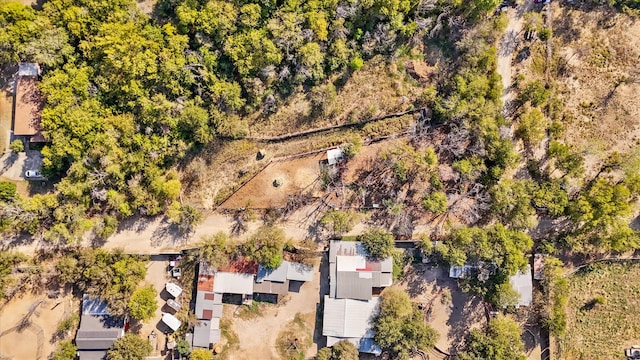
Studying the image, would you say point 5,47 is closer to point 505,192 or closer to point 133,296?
point 133,296

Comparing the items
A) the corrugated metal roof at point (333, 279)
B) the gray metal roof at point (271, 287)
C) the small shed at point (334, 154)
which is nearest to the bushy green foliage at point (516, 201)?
the small shed at point (334, 154)

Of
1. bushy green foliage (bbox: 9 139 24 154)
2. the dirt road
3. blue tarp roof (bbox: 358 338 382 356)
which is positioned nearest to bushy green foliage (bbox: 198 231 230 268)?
blue tarp roof (bbox: 358 338 382 356)

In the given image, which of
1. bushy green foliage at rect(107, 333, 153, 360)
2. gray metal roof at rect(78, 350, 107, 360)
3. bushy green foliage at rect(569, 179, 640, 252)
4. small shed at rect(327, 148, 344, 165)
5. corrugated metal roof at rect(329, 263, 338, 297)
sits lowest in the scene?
gray metal roof at rect(78, 350, 107, 360)

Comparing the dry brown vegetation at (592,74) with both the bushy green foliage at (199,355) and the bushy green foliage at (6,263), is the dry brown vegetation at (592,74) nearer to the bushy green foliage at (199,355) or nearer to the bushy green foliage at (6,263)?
the bushy green foliage at (199,355)

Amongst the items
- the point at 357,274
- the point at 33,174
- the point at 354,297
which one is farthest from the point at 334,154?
the point at 33,174

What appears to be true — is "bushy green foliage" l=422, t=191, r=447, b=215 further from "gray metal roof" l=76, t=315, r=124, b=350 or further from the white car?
the white car

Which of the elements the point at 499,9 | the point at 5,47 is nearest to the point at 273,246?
the point at 5,47
